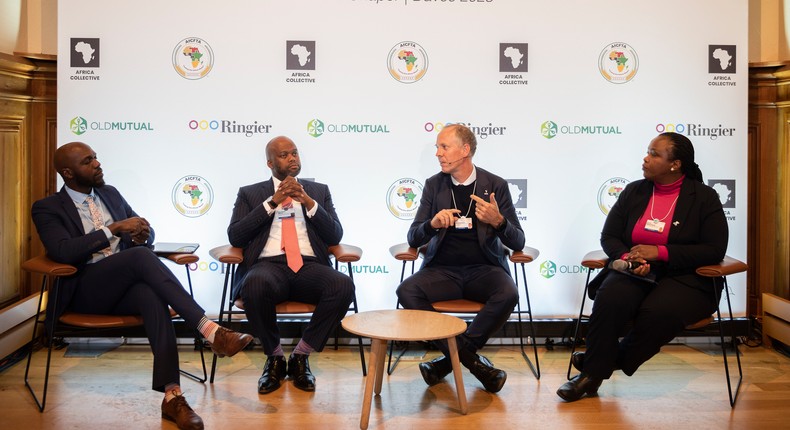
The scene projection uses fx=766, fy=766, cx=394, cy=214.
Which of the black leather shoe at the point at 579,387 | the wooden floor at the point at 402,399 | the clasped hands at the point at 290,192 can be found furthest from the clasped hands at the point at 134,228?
the black leather shoe at the point at 579,387

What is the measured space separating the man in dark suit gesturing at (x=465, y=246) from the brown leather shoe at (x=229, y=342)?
2.95 feet

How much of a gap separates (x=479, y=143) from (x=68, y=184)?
2337 millimetres

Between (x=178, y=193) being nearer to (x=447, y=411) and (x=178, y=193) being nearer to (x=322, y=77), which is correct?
(x=322, y=77)

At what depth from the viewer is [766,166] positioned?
4812mm

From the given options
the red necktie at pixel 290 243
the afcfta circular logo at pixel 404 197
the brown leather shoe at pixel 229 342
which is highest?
the afcfta circular logo at pixel 404 197

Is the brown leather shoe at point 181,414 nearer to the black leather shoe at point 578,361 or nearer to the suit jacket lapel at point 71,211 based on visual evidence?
the suit jacket lapel at point 71,211

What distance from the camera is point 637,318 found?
12.2 feet

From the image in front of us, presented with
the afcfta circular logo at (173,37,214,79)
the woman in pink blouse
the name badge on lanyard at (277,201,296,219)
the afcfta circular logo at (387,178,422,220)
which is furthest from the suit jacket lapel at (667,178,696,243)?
the afcfta circular logo at (173,37,214,79)

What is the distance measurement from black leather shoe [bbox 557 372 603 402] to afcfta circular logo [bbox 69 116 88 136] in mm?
3131

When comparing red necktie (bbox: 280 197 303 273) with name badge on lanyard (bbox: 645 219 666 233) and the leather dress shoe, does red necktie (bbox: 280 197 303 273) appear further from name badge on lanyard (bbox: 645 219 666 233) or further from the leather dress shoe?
name badge on lanyard (bbox: 645 219 666 233)

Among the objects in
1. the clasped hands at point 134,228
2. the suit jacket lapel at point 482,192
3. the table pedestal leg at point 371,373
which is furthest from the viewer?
the suit jacket lapel at point 482,192

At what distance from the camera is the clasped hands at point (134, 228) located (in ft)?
12.2

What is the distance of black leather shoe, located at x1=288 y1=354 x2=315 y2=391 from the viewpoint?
385 cm

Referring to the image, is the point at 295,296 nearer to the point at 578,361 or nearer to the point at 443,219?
the point at 443,219
